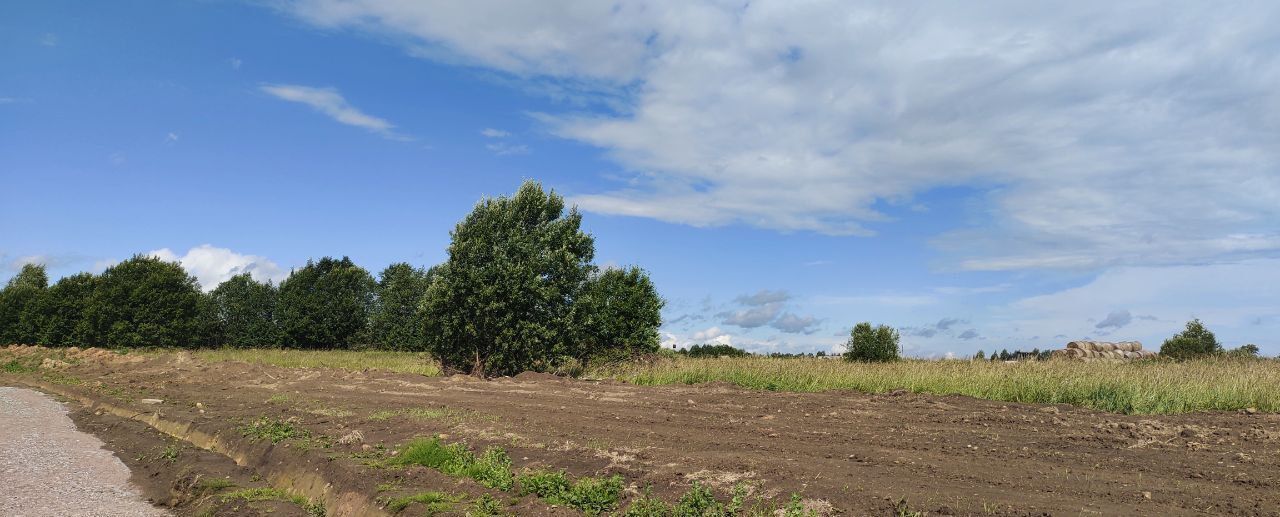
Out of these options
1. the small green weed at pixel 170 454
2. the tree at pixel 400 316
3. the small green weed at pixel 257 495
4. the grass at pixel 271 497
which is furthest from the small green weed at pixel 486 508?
the tree at pixel 400 316

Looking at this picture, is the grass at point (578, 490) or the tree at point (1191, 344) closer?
the grass at point (578, 490)

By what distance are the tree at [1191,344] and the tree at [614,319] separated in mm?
19947

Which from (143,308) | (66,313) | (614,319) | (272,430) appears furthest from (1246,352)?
(66,313)

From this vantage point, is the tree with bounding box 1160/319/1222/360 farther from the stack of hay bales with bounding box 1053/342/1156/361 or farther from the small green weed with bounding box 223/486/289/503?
the small green weed with bounding box 223/486/289/503

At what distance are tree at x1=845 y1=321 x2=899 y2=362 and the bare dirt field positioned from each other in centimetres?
1614

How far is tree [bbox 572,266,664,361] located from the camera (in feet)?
90.0

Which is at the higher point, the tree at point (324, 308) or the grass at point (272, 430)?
the tree at point (324, 308)

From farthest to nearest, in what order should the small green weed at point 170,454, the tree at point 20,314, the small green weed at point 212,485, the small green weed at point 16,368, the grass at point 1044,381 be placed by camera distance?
the tree at point 20,314, the small green weed at point 16,368, the grass at point 1044,381, the small green weed at point 170,454, the small green weed at point 212,485

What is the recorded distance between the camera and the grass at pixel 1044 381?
48.3 ft

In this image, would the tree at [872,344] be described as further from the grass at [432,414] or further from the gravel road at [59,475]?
the gravel road at [59,475]

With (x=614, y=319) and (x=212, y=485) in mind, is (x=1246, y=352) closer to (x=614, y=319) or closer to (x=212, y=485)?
(x=614, y=319)

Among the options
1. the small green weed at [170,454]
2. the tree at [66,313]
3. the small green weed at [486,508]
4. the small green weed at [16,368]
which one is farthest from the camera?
the tree at [66,313]

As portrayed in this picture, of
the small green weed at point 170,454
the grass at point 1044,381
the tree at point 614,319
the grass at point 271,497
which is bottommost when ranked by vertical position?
the grass at point 271,497

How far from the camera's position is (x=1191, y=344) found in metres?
29.3
